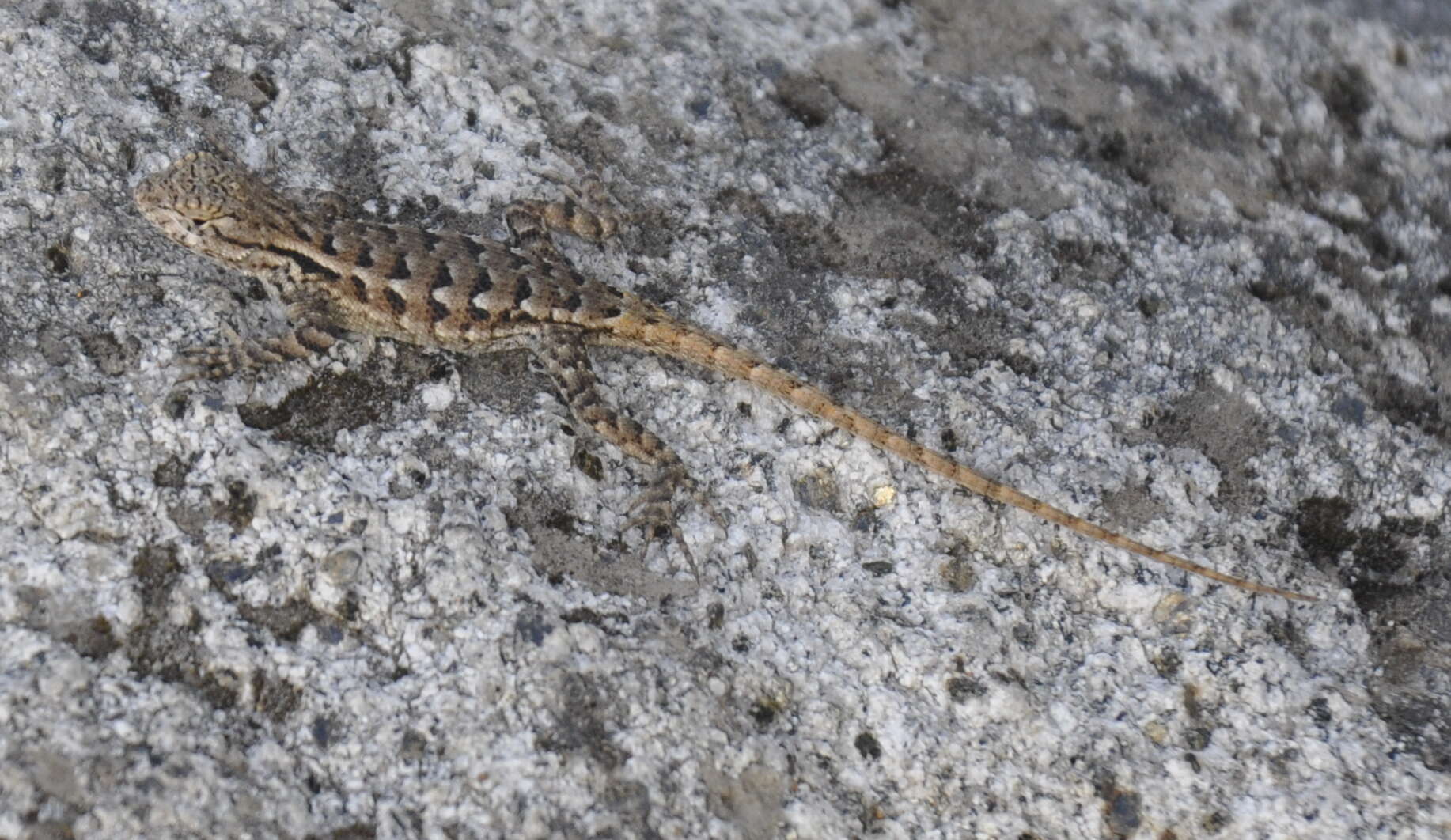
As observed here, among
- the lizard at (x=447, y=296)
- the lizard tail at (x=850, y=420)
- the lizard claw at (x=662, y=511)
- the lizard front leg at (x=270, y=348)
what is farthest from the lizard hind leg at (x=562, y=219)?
the lizard claw at (x=662, y=511)

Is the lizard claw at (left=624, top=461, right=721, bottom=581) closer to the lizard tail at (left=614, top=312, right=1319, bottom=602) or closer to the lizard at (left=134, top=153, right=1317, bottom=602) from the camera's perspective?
the lizard at (left=134, top=153, right=1317, bottom=602)

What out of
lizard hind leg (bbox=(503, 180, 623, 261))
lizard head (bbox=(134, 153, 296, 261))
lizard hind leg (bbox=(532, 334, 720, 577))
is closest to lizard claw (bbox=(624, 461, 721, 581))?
lizard hind leg (bbox=(532, 334, 720, 577))

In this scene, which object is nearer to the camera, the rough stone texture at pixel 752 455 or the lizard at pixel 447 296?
the rough stone texture at pixel 752 455

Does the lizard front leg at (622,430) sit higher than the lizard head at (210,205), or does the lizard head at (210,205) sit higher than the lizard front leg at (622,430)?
the lizard head at (210,205)

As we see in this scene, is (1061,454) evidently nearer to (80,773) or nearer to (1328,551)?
(1328,551)

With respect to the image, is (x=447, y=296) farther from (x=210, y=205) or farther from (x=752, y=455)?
(x=752, y=455)

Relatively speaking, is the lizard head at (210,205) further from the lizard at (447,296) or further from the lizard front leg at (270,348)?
the lizard front leg at (270,348)
